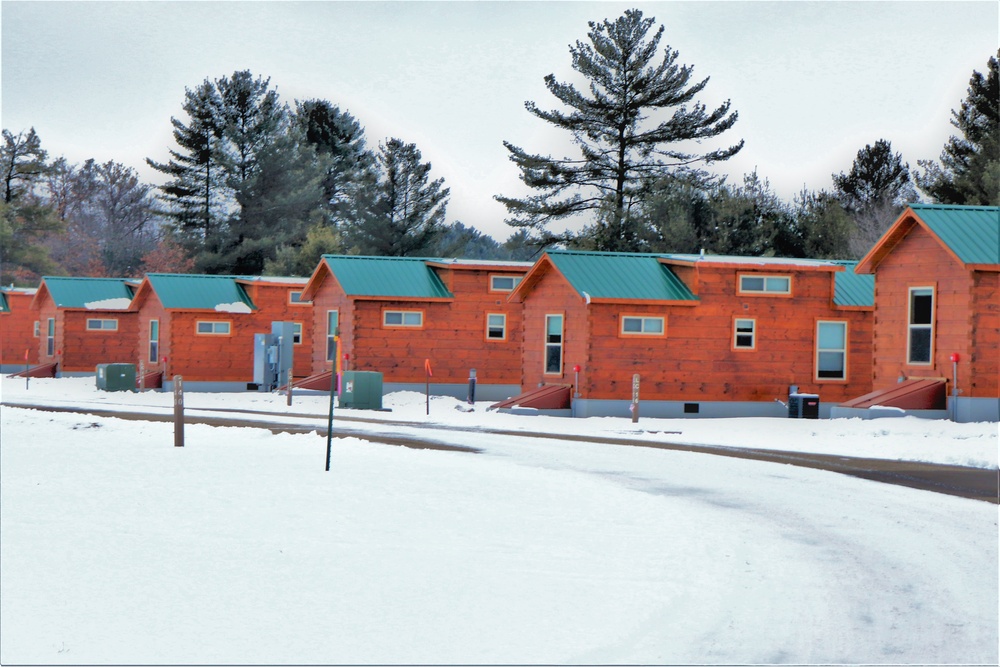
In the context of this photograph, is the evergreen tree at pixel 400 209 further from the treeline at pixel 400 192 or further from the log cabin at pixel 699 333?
the log cabin at pixel 699 333

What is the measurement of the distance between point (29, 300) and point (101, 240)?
1348 inches

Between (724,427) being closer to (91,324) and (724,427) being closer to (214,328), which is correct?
(214,328)

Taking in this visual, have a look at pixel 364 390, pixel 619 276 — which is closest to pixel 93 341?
pixel 364 390

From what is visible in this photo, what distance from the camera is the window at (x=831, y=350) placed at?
109 ft

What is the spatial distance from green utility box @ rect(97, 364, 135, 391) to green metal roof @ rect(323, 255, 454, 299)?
10.2m

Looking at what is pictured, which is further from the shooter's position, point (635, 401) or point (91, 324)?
point (91, 324)

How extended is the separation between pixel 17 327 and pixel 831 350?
141ft

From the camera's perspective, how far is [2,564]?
1170cm

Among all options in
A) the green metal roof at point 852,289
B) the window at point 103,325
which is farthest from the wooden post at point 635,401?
the window at point 103,325

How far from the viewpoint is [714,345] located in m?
32.2

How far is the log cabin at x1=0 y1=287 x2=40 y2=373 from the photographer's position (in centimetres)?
5922

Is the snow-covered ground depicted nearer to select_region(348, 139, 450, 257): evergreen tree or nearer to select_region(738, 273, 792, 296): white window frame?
select_region(738, 273, 792, 296): white window frame

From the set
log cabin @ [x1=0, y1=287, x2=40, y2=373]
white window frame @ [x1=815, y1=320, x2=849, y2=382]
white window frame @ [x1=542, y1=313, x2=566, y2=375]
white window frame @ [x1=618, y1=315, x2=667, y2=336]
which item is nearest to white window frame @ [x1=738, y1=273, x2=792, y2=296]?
white window frame @ [x1=815, y1=320, x2=849, y2=382]

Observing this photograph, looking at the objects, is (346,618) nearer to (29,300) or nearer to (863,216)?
(29,300)
